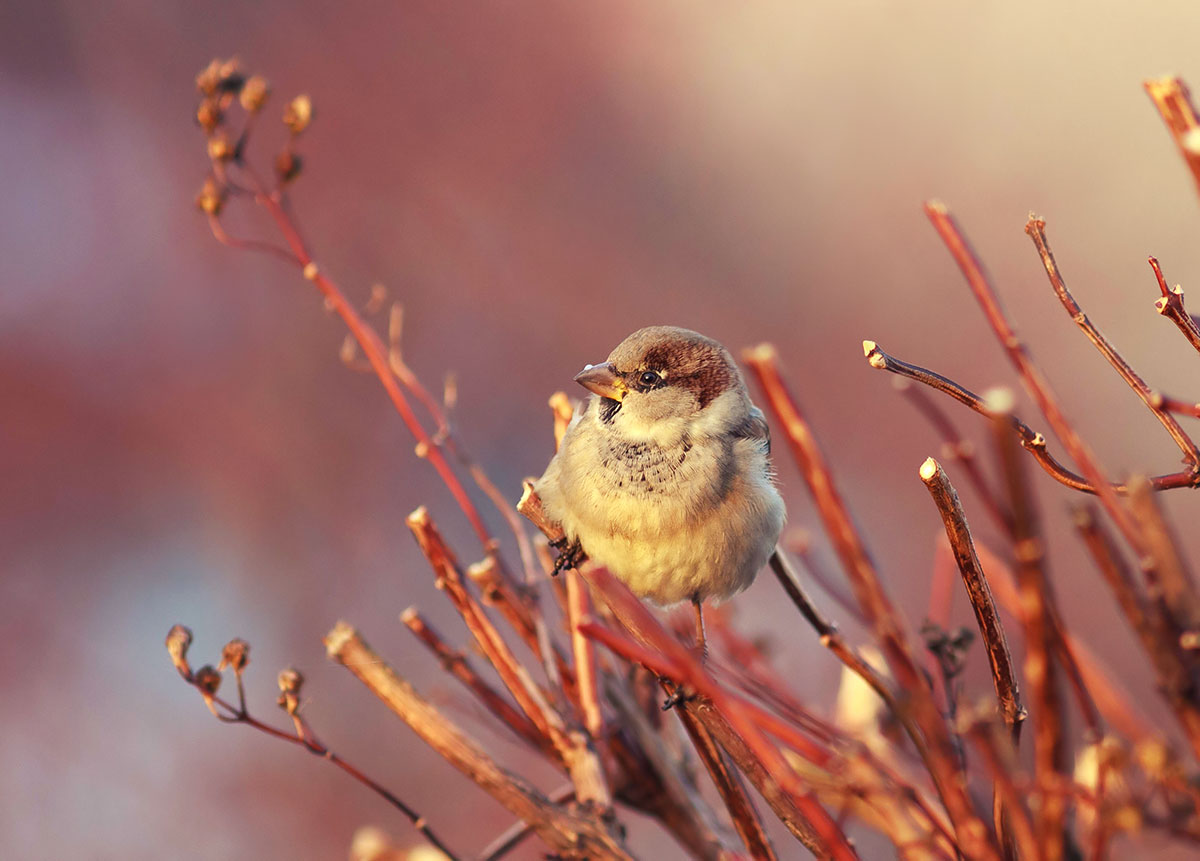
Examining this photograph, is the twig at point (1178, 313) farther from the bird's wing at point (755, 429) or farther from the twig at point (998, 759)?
the bird's wing at point (755, 429)

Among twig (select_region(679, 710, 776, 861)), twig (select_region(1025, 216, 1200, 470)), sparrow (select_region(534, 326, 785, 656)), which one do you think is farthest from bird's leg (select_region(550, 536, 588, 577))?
twig (select_region(1025, 216, 1200, 470))

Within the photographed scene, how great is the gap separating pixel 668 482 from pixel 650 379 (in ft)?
0.33

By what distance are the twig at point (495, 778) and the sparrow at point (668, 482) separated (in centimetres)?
29

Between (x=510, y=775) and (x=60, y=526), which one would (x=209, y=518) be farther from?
(x=510, y=775)

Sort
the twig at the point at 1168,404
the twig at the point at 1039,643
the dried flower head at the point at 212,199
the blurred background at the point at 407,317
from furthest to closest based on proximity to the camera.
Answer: the blurred background at the point at 407,317, the dried flower head at the point at 212,199, the twig at the point at 1168,404, the twig at the point at 1039,643

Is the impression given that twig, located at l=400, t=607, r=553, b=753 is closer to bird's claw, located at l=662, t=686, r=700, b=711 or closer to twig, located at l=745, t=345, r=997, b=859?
bird's claw, located at l=662, t=686, r=700, b=711

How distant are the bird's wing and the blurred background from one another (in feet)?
2.06

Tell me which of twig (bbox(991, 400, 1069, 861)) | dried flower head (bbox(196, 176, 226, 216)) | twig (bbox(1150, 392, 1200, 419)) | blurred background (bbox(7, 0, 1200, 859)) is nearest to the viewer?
twig (bbox(991, 400, 1069, 861))

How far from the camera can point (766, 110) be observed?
1964 mm

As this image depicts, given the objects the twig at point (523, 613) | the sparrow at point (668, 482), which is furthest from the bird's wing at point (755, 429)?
the twig at point (523, 613)

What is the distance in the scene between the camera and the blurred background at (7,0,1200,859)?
1583mm

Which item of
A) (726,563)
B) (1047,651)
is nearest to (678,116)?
(726,563)

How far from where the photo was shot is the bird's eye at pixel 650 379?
0.98 meters

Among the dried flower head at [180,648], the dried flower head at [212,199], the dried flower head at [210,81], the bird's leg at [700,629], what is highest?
the dried flower head at [210,81]
